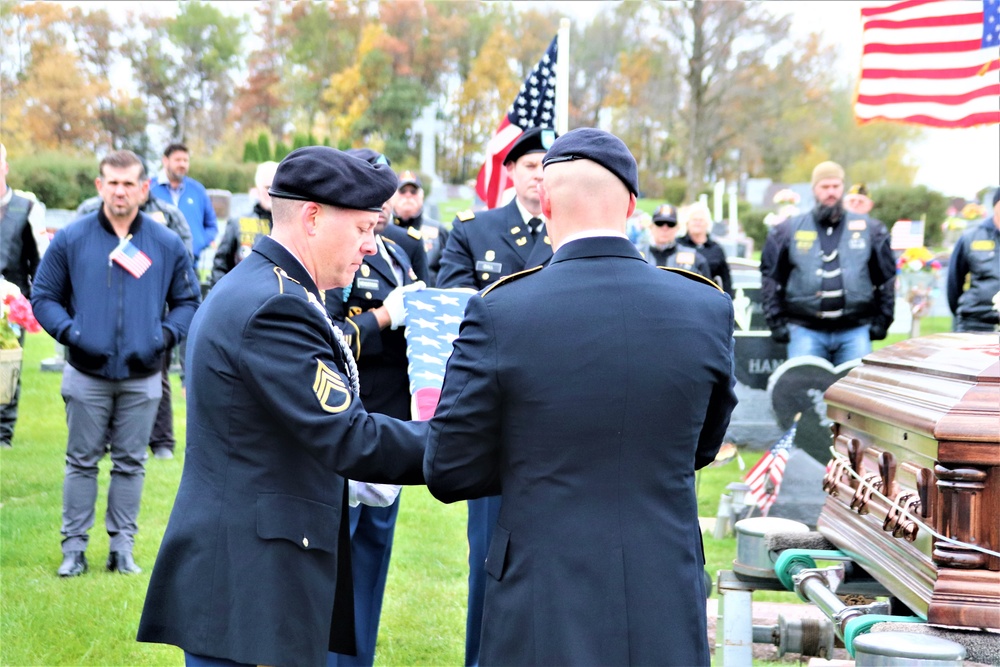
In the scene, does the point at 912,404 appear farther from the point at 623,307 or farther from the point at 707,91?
the point at 707,91

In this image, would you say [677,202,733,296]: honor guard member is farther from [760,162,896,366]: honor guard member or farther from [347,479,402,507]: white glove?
[347,479,402,507]: white glove

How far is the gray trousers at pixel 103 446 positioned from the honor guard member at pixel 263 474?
3.37 m

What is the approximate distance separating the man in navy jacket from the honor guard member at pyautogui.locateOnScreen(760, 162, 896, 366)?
481 centimetres

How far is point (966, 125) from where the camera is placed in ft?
21.4

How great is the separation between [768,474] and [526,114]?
9.21 ft

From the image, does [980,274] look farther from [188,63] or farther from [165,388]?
[188,63]

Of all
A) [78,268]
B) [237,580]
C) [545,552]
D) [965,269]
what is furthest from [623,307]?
[965,269]

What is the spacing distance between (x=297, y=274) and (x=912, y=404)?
1.86 metres

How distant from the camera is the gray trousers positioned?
5645mm

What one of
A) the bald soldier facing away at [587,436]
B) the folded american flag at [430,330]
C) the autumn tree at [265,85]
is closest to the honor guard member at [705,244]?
the folded american flag at [430,330]

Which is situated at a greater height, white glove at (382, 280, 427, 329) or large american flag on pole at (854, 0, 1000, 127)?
large american flag on pole at (854, 0, 1000, 127)

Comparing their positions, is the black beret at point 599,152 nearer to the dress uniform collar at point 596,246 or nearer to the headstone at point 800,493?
the dress uniform collar at point 596,246

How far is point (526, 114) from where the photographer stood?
7.02 meters

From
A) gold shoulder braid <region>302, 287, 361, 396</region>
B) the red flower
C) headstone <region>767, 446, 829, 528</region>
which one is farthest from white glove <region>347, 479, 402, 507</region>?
headstone <region>767, 446, 829, 528</region>
